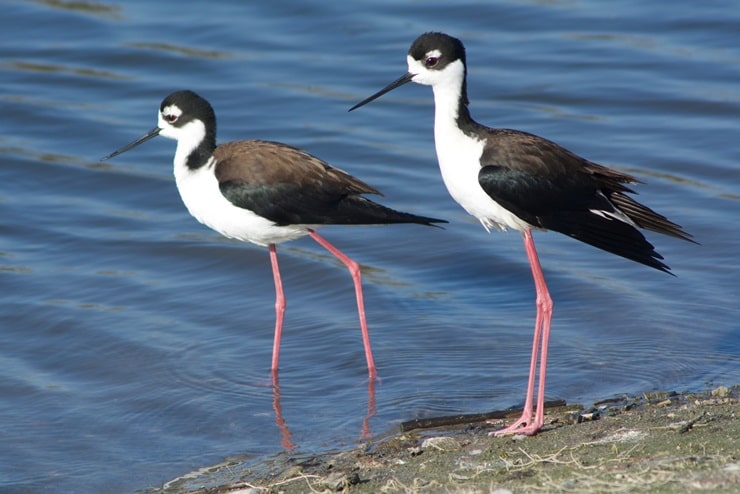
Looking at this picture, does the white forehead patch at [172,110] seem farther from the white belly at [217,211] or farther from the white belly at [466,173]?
the white belly at [466,173]

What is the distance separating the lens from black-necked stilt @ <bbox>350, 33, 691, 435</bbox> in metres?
5.81

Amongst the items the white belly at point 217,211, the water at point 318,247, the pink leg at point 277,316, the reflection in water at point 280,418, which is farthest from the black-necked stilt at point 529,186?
the pink leg at point 277,316

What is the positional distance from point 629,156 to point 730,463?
19.9ft

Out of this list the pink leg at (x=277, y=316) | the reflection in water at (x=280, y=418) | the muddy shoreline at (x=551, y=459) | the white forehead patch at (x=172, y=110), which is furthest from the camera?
the white forehead patch at (x=172, y=110)

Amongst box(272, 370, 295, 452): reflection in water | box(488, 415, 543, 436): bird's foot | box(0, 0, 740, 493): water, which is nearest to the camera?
box(488, 415, 543, 436): bird's foot

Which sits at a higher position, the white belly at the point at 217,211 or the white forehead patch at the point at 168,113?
the white forehead patch at the point at 168,113

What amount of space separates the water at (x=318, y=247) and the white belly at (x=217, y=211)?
29.6 inches

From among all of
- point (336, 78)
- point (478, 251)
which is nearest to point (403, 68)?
point (336, 78)

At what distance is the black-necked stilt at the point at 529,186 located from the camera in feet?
19.1

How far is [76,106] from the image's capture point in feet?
36.9

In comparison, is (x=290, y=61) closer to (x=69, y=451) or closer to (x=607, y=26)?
(x=607, y=26)

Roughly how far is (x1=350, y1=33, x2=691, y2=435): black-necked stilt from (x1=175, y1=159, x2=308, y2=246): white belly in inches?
50.2

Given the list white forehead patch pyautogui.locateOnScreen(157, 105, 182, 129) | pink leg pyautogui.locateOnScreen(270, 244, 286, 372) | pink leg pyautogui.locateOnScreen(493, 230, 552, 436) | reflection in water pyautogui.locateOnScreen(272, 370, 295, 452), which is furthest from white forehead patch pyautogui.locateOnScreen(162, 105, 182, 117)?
pink leg pyautogui.locateOnScreen(493, 230, 552, 436)

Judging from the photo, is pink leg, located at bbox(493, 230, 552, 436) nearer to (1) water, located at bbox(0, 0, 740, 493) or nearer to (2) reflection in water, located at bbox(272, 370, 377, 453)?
(1) water, located at bbox(0, 0, 740, 493)
